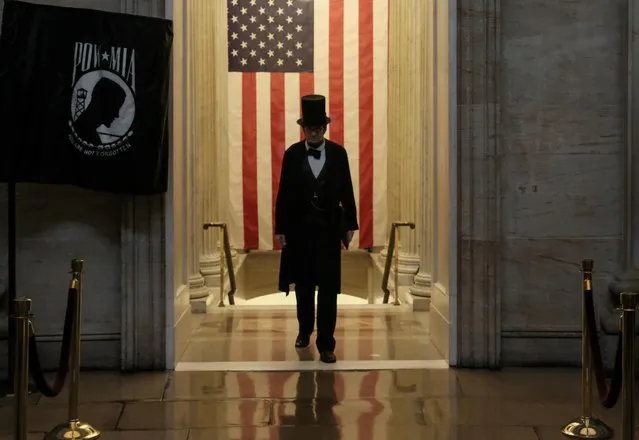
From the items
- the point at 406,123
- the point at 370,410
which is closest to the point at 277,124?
the point at 406,123

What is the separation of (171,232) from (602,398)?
350cm

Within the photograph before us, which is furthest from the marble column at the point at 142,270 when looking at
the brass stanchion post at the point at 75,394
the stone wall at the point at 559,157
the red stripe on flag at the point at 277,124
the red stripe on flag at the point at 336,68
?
the red stripe on flag at the point at 336,68

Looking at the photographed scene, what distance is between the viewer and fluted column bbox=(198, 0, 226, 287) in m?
10.3

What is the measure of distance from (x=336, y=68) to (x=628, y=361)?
9636 mm

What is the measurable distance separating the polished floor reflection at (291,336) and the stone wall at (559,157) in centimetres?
105

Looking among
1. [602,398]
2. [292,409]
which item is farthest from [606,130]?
[292,409]

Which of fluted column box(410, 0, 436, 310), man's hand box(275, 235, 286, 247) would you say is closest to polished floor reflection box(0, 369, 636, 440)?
man's hand box(275, 235, 286, 247)

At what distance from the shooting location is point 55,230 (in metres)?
6.52

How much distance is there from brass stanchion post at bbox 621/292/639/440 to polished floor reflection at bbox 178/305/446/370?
2.89 meters

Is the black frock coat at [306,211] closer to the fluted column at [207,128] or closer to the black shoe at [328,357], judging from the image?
the black shoe at [328,357]

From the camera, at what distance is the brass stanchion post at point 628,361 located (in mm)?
4180

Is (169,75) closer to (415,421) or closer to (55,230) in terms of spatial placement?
(55,230)

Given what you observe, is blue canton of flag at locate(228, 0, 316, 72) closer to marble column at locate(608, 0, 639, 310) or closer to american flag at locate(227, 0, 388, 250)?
american flag at locate(227, 0, 388, 250)

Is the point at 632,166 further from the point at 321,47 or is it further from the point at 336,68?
the point at 321,47
